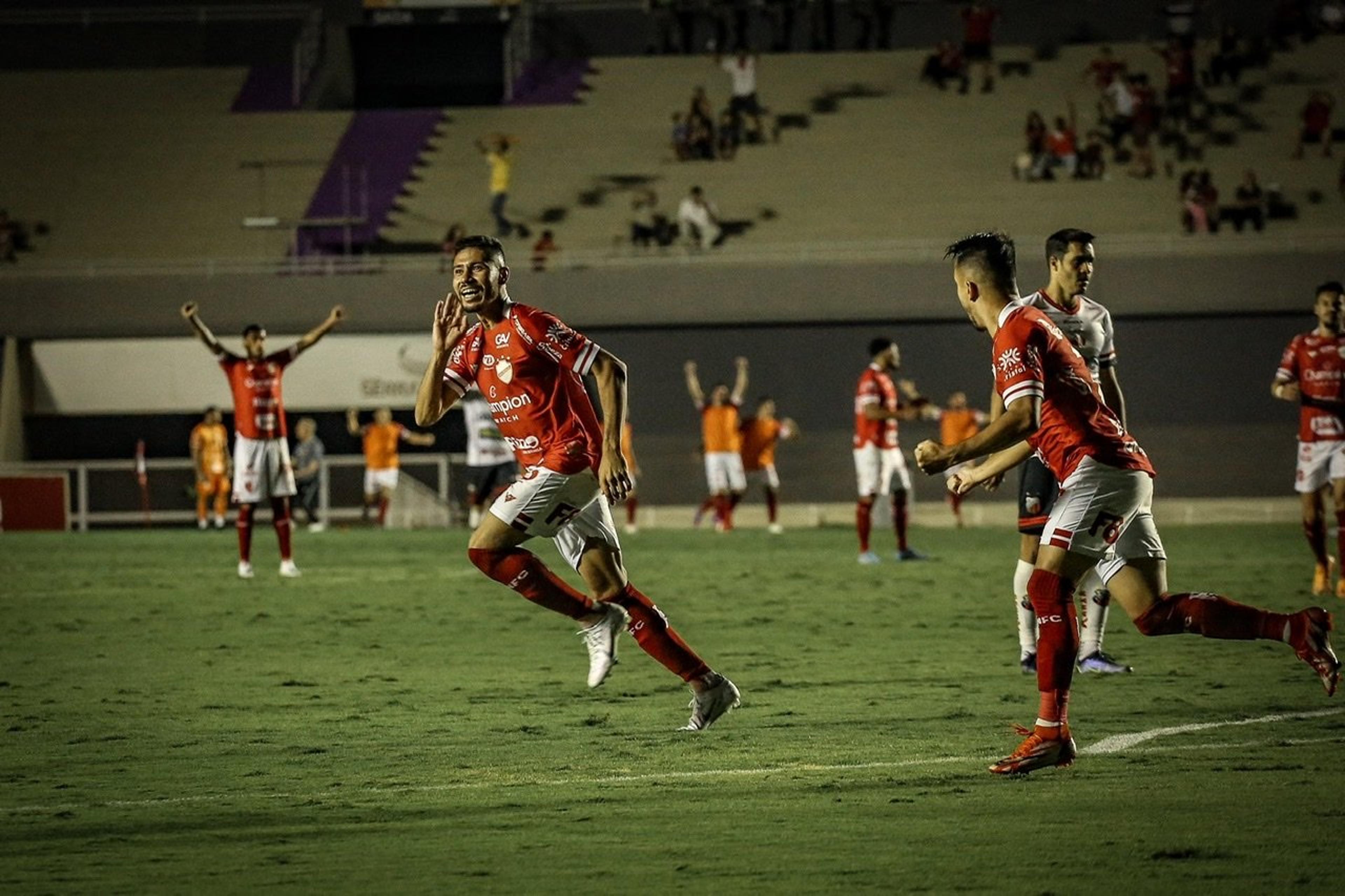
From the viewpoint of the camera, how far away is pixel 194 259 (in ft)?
121

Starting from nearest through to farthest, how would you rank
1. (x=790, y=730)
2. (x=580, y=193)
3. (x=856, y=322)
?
(x=790, y=730) → (x=856, y=322) → (x=580, y=193)

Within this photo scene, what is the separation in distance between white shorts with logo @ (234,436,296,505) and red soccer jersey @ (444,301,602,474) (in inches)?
388

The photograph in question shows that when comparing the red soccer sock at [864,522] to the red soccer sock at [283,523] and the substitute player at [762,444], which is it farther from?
the substitute player at [762,444]

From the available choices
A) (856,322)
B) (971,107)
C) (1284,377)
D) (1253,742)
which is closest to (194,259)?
(856,322)

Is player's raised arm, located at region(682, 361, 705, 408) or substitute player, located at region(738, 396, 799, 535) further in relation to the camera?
player's raised arm, located at region(682, 361, 705, 408)

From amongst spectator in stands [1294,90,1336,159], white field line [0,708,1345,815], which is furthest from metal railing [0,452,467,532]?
white field line [0,708,1345,815]

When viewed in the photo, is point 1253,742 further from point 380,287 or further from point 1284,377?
point 380,287

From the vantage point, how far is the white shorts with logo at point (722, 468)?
96.4 feet

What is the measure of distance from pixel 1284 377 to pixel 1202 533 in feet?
40.5

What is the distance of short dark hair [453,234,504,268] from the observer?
904 centimetres

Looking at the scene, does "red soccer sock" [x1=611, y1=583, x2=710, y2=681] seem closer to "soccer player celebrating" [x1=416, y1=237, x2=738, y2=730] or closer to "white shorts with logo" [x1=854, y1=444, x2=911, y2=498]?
"soccer player celebrating" [x1=416, y1=237, x2=738, y2=730]

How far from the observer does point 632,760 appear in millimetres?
8047

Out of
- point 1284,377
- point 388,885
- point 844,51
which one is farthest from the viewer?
point 844,51

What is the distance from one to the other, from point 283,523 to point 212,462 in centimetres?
1397
